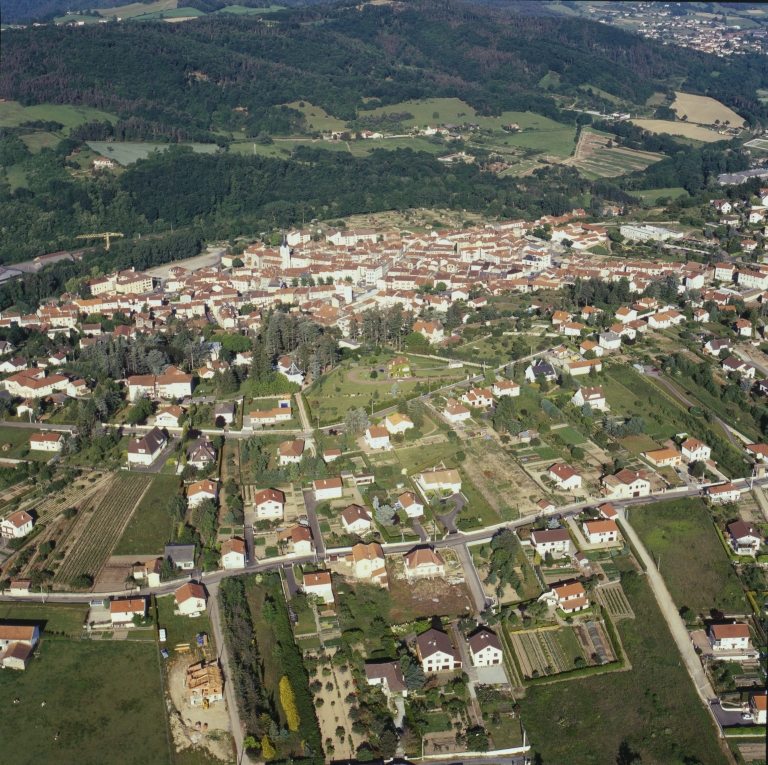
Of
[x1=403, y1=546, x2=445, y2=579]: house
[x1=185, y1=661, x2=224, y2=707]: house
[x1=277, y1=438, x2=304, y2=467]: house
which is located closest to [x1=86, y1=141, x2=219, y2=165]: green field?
[x1=277, y1=438, x2=304, y2=467]: house

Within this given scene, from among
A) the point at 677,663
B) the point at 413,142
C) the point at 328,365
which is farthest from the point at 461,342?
the point at 413,142

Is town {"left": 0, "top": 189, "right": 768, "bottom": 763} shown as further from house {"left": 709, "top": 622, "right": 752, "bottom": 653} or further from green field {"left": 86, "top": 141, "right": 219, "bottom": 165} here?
green field {"left": 86, "top": 141, "right": 219, "bottom": 165}

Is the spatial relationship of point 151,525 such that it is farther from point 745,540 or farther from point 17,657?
point 745,540

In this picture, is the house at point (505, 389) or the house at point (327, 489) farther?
the house at point (505, 389)

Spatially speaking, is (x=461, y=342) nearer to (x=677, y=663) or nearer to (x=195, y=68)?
(x=677, y=663)

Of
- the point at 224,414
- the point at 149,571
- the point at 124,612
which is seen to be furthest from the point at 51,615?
the point at 224,414

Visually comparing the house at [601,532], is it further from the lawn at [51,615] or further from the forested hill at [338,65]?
the forested hill at [338,65]

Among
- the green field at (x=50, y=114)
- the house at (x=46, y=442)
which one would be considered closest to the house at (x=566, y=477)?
the house at (x=46, y=442)
